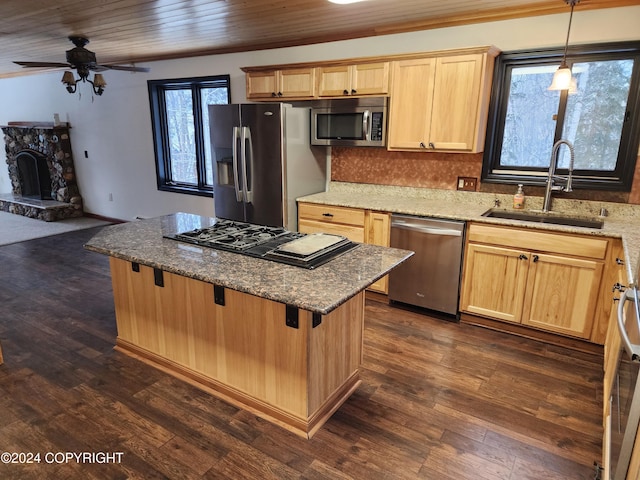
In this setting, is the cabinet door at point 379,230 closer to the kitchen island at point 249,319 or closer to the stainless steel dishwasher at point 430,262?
the stainless steel dishwasher at point 430,262

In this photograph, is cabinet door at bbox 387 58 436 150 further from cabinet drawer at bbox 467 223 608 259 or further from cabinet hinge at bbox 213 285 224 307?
cabinet hinge at bbox 213 285 224 307

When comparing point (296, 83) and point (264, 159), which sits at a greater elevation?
point (296, 83)

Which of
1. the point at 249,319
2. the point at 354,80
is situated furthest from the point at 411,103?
the point at 249,319

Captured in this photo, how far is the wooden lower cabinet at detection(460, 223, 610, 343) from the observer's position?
2.74 metres

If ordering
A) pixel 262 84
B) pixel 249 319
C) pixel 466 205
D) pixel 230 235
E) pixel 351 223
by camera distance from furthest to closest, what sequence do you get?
pixel 262 84
pixel 351 223
pixel 466 205
pixel 230 235
pixel 249 319

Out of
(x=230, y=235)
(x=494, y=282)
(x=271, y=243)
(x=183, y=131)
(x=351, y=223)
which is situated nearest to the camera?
(x=271, y=243)

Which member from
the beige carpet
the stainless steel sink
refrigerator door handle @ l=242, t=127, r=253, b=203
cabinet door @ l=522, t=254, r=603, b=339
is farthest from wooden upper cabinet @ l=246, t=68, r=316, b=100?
the beige carpet

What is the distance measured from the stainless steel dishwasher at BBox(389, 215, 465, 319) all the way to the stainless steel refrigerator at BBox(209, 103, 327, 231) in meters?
1.08

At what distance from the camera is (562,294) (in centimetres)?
285

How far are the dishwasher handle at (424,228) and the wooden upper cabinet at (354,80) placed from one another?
112 cm

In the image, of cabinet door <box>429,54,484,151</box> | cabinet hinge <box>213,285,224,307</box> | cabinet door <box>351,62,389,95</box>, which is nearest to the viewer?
cabinet hinge <box>213,285,224,307</box>

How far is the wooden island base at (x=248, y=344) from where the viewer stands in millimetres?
2043

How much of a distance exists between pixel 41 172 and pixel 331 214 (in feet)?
20.0

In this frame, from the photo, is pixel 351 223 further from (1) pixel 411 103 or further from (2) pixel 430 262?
(1) pixel 411 103
